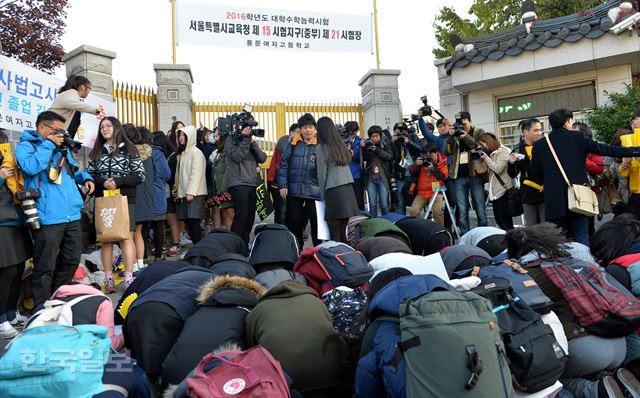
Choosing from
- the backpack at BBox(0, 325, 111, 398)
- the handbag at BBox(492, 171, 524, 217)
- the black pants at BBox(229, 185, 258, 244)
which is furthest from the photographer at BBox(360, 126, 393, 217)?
the backpack at BBox(0, 325, 111, 398)

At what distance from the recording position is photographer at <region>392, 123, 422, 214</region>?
27.6 feet

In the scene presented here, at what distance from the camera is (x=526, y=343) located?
263 centimetres

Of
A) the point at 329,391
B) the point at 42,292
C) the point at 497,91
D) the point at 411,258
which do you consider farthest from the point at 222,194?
the point at 497,91

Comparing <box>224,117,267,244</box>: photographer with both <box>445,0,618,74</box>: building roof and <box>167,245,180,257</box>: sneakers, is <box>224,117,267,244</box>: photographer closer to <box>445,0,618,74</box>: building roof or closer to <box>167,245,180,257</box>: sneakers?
<box>167,245,180,257</box>: sneakers

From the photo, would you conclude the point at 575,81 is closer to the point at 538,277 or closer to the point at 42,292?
the point at 538,277

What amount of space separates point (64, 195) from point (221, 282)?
2.31 metres

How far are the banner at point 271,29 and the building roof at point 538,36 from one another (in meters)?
2.70

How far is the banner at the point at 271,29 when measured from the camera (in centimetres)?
1220

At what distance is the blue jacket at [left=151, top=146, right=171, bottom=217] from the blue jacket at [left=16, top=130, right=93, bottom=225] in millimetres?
1771

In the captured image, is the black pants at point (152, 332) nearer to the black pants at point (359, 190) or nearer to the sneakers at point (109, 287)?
the sneakers at point (109, 287)

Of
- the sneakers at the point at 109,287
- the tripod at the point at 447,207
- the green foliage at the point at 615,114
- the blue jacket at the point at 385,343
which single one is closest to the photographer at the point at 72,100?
the sneakers at the point at 109,287

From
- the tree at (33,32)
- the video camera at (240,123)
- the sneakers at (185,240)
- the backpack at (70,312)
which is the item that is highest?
the tree at (33,32)

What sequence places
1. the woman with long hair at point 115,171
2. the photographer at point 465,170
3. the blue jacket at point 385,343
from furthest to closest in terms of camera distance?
the photographer at point 465,170, the woman with long hair at point 115,171, the blue jacket at point 385,343

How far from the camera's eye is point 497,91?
42.6ft
